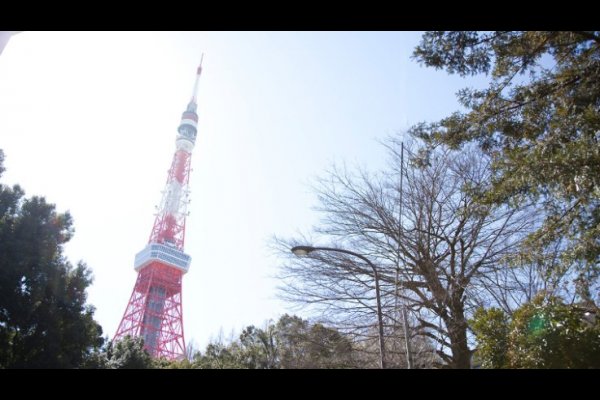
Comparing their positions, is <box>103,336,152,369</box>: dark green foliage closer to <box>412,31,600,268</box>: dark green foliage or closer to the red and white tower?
<box>412,31,600,268</box>: dark green foliage

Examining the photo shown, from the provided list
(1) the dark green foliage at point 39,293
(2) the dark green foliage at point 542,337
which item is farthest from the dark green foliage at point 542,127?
(1) the dark green foliage at point 39,293

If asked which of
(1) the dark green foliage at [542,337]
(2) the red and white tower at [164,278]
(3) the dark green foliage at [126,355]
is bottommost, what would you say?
(1) the dark green foliage at [542,337]

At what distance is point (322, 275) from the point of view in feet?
29.8

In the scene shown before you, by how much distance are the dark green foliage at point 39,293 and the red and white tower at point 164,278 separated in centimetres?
2016

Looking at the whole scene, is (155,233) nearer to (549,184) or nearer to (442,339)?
(442,339)

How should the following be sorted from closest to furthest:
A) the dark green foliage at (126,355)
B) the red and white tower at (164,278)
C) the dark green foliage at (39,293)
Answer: the dark green foliage at (39,293)
the dark green foliage at (126,355)
the red and white tower at (164,278)

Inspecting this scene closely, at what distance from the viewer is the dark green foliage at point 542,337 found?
4434 mm

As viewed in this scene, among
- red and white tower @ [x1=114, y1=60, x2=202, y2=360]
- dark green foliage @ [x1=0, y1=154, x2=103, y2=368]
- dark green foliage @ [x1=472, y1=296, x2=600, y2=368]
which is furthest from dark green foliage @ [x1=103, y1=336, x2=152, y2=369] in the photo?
red and white tower @ [x1=114, y1=60, x2=202, y2=360]

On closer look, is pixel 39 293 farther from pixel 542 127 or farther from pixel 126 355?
pixel 542 127

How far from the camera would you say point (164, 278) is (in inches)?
1449

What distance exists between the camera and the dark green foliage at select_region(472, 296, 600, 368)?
4.43 m

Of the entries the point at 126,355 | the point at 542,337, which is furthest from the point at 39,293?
the point at 542,337

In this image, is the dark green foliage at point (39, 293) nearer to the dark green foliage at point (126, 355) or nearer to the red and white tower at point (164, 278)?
the dark green foliage at point (126, 355)
